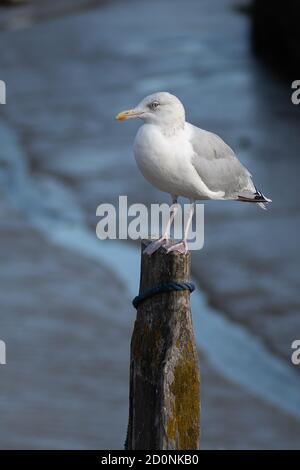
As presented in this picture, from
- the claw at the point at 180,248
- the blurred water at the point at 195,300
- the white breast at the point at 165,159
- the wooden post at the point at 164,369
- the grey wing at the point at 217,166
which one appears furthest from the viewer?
the blurred water at the point at 195,300

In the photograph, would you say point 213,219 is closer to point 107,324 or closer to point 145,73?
point 107,324

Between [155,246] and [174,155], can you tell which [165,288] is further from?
[174,155]

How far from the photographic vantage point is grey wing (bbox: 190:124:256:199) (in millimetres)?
5363

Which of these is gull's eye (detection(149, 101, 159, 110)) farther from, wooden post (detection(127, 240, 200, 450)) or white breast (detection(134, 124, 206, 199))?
wooden post (detection(127, 240, 200, 450))

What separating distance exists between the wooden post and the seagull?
3.7 inches

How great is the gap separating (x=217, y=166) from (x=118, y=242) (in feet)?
23.8

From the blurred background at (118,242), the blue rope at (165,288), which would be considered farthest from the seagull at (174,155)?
the blurred background at (118,242)

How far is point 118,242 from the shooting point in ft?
41.8

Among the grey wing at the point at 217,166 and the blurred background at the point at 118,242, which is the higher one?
the blurred background at the point at 118,242

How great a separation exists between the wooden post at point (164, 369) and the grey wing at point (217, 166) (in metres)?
0.61

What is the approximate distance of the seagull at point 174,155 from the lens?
5.11 m

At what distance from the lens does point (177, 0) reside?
967 inches

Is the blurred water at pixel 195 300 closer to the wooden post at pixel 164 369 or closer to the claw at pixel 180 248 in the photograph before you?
the claw at pixel 180 248

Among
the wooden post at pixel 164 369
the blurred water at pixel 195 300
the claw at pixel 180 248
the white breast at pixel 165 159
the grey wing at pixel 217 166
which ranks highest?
the blurred water at pixel 195 300
